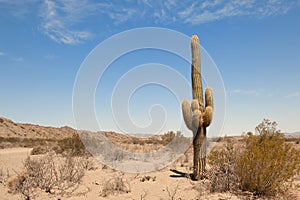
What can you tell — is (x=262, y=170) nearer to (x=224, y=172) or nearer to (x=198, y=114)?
(x=224, y=172)

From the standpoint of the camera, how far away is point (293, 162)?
594 centimetres

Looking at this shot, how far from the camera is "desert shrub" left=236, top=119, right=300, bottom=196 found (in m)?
5.73

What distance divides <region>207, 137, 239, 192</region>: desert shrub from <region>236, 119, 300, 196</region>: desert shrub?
0.30 meters

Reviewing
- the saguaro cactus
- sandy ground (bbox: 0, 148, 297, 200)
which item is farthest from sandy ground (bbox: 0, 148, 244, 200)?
the saguaro cactus

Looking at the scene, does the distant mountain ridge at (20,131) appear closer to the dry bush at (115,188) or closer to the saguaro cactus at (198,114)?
the dry bush at (115,188)

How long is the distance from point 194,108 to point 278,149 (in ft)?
9.13

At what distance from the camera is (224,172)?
697cm

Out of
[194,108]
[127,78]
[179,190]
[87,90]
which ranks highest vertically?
[127,78]

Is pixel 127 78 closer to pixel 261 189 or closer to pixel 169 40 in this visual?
pixel 169 40

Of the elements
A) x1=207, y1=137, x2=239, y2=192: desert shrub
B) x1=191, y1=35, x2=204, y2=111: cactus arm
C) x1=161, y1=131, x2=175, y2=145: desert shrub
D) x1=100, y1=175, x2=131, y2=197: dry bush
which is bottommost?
x1=100, y1=175, x2=131, y2=197: dry bush

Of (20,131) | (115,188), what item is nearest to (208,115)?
(115,188)

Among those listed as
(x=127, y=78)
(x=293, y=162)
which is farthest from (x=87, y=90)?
(x=293, y=162)

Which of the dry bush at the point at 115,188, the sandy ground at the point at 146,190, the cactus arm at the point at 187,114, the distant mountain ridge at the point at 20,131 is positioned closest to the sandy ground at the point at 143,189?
the sandy ground at the point at 146,190

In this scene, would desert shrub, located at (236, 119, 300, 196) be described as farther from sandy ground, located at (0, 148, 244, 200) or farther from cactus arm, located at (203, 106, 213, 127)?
cactus arm, located at (203, 106, 213, 127)
